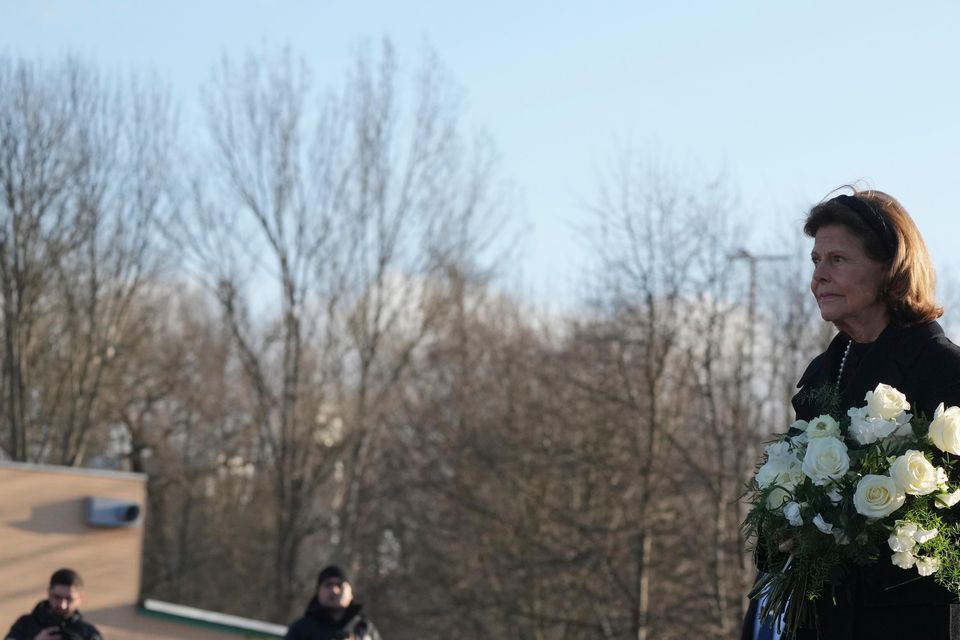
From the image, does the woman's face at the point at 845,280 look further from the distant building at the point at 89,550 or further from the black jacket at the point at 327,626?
the distant building at the point at 89,550

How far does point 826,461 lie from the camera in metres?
3.14

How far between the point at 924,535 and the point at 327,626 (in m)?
7.87

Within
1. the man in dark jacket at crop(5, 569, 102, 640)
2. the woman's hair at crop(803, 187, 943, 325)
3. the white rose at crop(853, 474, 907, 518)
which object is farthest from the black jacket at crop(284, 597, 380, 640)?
the white rose at crop(853, 474, 907, 518)

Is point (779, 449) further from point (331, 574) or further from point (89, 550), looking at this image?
point (89, 550)

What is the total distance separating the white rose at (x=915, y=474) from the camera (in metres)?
3.04

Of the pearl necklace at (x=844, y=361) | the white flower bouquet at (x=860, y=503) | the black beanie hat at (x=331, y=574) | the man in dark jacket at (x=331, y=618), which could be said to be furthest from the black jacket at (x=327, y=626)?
the white flower bouquet at (x=860, y=503)

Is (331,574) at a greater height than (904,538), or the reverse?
(904,538)

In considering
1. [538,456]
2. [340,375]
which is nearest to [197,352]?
[340,375]

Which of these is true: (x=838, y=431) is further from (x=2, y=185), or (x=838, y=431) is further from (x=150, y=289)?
(x=150, y=289)

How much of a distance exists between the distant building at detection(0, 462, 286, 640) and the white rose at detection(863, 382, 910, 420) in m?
14.4

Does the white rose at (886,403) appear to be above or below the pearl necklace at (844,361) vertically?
below

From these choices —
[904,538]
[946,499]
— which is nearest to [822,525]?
[904,538]

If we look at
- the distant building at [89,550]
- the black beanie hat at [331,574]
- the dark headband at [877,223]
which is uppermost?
the dark headband at [877,223]

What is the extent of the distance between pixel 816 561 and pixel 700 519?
A: 805 inches
